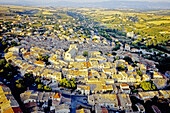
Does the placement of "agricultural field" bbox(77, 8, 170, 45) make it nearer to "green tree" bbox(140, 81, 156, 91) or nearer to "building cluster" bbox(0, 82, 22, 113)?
"green tree" bbox(140, 81, 156, 91)

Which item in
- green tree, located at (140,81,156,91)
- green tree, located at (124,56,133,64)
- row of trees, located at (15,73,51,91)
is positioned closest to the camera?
row of trees, located at (15,73,51,91)

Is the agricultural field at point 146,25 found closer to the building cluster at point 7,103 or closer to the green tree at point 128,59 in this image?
the green tree at point 128,59

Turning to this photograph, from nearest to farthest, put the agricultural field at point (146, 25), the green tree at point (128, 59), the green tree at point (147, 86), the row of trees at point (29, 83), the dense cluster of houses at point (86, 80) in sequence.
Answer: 1. the dense cluster of houses at point (86, 80)
2. the row of trees at point (29, 83)
3. the green tree at point (147, 86)
4. the green tree at point (128, 59)
5. the agricultural field at point (146, 25)

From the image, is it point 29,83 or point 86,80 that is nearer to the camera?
point 29,83

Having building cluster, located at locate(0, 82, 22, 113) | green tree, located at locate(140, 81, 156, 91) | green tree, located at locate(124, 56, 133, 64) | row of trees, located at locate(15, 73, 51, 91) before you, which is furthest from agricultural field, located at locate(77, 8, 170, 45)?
building cluster, located at locate(0, 82, 22, 113)

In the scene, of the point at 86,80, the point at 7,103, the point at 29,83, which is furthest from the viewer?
the point at 86,80

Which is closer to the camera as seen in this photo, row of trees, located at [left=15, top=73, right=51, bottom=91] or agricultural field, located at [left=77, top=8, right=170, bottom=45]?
row of trees, located at [left=15, top=73, right=51, bottom=91]

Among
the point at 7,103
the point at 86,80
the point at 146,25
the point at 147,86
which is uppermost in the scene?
the point at 146,25

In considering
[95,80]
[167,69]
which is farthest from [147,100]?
[167,69]

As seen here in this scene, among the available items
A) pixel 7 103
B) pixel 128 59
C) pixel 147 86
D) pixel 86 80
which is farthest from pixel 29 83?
pixel 128 59

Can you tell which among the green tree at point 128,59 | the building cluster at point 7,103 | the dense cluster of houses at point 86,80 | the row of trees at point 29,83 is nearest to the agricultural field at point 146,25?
the green tree at point 128,59

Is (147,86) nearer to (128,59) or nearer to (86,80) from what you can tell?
(86,80)

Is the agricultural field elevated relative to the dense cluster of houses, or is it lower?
elevated
